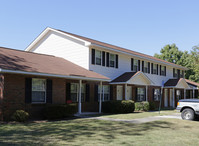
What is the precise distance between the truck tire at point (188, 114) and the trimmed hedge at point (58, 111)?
23.9 feet

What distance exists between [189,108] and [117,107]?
5918 millimetres

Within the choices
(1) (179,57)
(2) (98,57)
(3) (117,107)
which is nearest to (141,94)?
(3) (117,107)

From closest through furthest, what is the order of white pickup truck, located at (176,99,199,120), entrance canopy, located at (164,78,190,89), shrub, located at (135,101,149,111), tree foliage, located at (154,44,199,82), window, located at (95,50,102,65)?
white pickup truck, located at (176,99,199,120)
window, located at (95,50,102,65)
shrub, located at (135,101,149,111)
entrance canopy, located at (164,78,190,89)
tree foliage, located at (154,44,199,82)

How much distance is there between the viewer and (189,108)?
583 inches

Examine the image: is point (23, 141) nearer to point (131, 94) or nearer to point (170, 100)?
point (131, 94)

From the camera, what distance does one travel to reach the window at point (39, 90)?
14610mm

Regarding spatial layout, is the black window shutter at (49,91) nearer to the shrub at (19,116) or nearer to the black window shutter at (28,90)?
the black window shutter at (28,90)

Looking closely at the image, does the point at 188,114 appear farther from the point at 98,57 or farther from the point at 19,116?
the point at 19,116

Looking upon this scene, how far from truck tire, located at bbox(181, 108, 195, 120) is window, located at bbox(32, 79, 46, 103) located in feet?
30.1

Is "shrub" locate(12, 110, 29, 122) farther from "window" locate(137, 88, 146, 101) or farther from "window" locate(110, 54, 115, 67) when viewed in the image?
"window" locate(137, 88, 146, 101)

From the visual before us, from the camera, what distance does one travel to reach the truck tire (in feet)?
47.6

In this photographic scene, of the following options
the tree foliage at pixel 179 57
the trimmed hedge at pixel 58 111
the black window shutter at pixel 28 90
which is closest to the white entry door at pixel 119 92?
the trimmed hedge at pixel 58 111

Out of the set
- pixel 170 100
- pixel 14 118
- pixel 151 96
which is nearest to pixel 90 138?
pixel 14 118

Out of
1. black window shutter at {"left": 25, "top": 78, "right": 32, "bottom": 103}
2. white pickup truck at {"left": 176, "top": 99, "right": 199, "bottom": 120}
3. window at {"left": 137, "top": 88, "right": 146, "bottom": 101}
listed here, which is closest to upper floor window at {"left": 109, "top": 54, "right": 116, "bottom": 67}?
window at {"left": 137, "top": 88, "right": 146, "bottom": 101}
